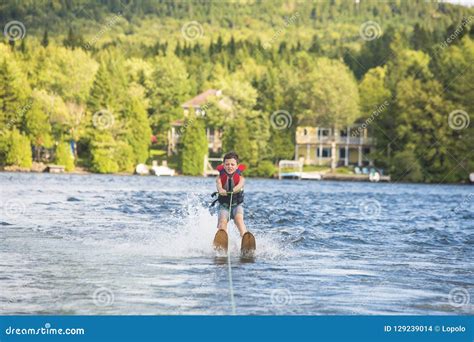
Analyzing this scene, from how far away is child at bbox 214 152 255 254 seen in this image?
15.0 metres

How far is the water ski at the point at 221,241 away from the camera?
49.5 feet

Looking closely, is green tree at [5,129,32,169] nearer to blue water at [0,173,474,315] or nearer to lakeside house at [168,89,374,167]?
lakeside house at [168,89,374,167]

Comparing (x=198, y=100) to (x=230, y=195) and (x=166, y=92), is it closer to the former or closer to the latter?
(x=166, y=92)

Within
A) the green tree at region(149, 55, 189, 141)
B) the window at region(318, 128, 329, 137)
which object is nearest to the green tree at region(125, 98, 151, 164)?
the green tree at region(149, 55, 189, 141)

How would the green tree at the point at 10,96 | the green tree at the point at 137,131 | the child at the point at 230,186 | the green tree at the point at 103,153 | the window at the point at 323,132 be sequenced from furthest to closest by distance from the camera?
the window at the point at 323,132 < the green tree at the point at 137,131 < the green tree at the point at 103,153 < the green tree at the point at 10,96 < the child at the point at 230,186

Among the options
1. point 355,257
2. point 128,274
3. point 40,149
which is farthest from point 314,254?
point 40,149

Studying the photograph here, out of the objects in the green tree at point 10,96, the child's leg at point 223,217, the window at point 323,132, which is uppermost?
the green tree at point 10,96

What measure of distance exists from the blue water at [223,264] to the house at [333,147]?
154 feet

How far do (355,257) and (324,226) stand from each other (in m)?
6.81

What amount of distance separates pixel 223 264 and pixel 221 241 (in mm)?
1066

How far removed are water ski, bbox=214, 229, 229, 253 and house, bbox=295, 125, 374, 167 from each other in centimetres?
5769

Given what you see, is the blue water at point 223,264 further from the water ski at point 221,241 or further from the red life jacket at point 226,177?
the red life jacket at point 226,177

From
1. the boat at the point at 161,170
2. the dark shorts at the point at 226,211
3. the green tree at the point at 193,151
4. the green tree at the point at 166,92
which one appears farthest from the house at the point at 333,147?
the dark shorts at the point at 226,211

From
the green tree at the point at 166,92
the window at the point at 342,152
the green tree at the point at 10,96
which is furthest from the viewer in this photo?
the green tree at the point at 166,92
